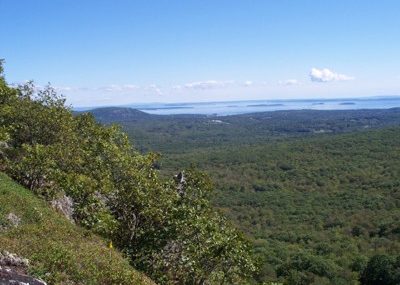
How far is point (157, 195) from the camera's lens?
18.1 m

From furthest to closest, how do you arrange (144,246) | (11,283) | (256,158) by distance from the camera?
1. (256,158)
2. (144,246)
3. (11,283)

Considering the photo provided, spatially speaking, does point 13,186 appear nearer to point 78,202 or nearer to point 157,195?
point 78,202

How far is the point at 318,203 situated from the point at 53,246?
8366 cm

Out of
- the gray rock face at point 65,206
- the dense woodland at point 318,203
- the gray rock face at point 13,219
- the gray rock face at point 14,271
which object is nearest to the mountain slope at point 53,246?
the gray rock face at point 13,219

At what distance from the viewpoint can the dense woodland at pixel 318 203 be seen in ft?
189

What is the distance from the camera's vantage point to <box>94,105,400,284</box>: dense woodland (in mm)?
57562

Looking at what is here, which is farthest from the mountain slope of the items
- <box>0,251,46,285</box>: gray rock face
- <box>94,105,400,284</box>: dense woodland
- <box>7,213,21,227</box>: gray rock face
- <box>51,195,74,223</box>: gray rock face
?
<box>94,105,400,284</box>: dense woodland

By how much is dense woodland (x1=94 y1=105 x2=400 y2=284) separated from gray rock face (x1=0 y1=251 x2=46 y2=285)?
16201 mm

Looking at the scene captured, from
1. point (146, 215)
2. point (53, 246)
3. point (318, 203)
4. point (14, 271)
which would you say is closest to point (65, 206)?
point (146, 215)

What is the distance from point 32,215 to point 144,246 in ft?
Result: 14.6

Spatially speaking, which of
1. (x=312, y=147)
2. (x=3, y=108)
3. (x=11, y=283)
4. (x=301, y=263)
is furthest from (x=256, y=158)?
(x=11, y=283)

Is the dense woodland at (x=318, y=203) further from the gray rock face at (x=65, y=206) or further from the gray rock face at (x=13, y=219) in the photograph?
the gray rock face at (x=13, y=219)

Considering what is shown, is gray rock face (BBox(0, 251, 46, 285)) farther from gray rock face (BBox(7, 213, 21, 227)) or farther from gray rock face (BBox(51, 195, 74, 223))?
gray rock face (BBox(51, 195, 74, 223))

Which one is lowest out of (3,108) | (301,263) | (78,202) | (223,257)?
(301,263)
